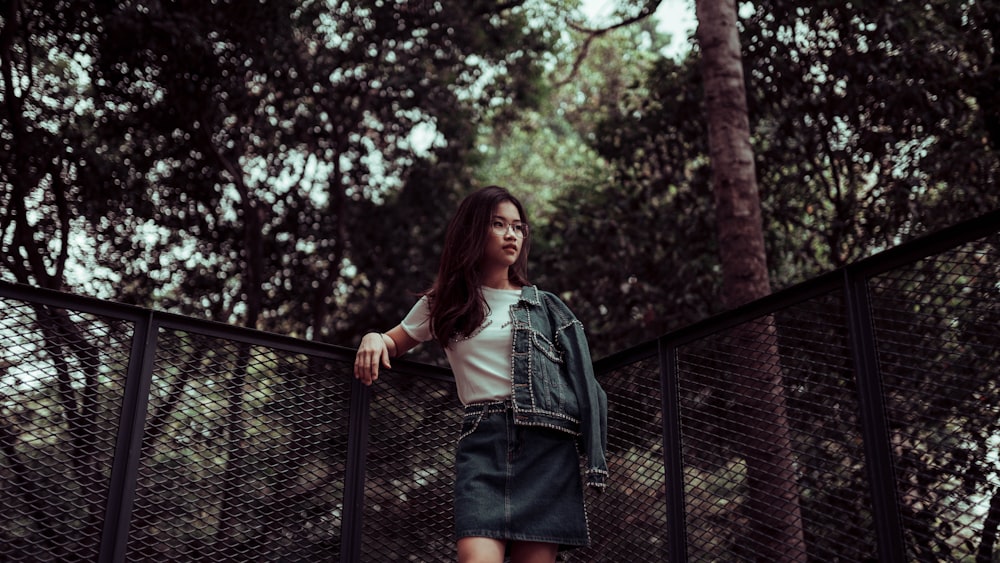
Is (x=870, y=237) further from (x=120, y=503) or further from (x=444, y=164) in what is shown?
(x=120, y=503)

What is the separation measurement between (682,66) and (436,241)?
3.71 m

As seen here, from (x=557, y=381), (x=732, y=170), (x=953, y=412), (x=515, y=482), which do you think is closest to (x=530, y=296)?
(x=557, y=381)

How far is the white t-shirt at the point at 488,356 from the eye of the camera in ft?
8.20

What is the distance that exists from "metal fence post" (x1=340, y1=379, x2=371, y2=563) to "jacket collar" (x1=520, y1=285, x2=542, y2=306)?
2.64 ft

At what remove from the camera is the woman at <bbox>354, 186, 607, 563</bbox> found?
235 cm

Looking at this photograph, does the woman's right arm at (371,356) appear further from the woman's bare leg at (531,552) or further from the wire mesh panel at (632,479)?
the wire mesh panel at (632,479)

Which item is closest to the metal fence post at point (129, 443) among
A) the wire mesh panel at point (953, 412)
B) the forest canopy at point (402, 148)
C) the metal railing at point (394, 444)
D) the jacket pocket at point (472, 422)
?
the metal railing at point (394, 444)

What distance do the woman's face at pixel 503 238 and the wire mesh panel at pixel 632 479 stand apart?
79 centimetres

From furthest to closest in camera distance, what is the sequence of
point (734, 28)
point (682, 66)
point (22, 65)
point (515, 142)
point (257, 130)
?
point (515, 142) < point (257, 130) < point (682, 66) < point (22, 65) < point (734, 28)

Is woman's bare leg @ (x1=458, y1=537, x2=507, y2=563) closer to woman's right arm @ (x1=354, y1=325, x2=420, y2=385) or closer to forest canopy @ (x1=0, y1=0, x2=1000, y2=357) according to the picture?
woman's right arm @ (x1=354, y1=325, x2=420, y2=385)

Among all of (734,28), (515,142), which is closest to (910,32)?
(734,28)

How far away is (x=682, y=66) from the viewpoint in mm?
8586

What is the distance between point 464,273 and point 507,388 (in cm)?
42

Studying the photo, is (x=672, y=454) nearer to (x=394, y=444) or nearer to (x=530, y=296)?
(x=530, y=296)
